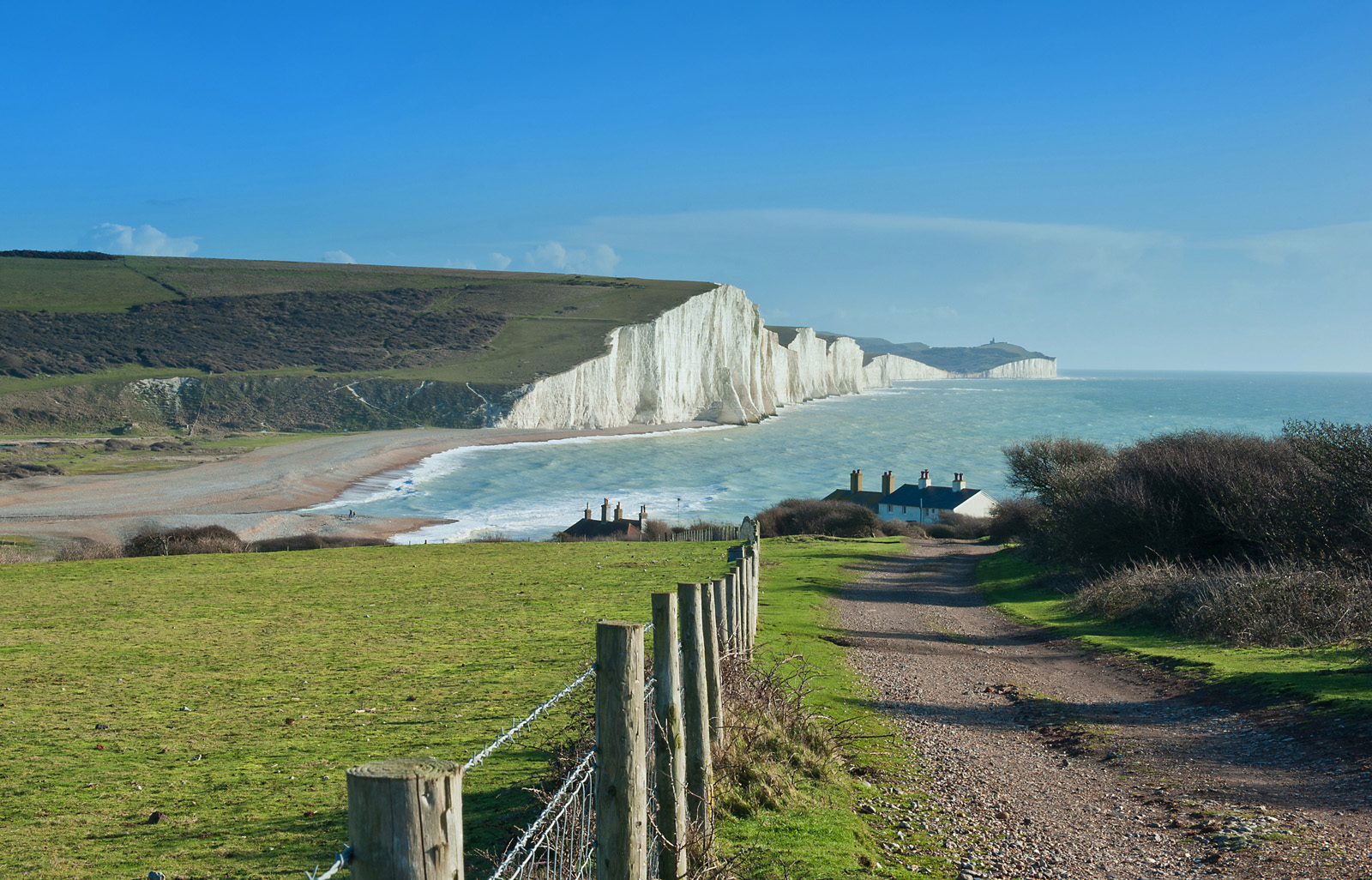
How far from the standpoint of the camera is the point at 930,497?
214 feet

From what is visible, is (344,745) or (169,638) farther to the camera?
(169,638)

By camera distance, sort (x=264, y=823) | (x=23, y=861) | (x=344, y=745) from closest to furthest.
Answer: (x=23, y=861)
(x=264, y=823)
(x=344, y=745)

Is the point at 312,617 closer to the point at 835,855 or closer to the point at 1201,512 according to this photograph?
the point at 835,855

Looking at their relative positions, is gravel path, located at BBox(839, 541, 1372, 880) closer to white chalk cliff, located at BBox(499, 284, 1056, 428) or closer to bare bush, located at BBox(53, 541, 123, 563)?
bare bush, located at BBox(53, 541, 123, 563)

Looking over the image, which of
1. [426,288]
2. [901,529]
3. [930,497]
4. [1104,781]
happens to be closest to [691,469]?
[930,497]

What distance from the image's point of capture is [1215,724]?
39.4ft

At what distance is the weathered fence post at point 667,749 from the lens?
5.53 meters

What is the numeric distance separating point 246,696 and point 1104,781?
9.76m

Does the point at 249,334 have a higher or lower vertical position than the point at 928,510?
higher

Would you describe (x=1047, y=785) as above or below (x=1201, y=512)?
below

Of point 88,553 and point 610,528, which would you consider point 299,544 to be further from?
point 610,528

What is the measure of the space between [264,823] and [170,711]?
14.6 feet

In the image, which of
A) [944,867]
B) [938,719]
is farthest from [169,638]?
[944,867]

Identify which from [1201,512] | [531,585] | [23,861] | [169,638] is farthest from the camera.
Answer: [1201,512]
